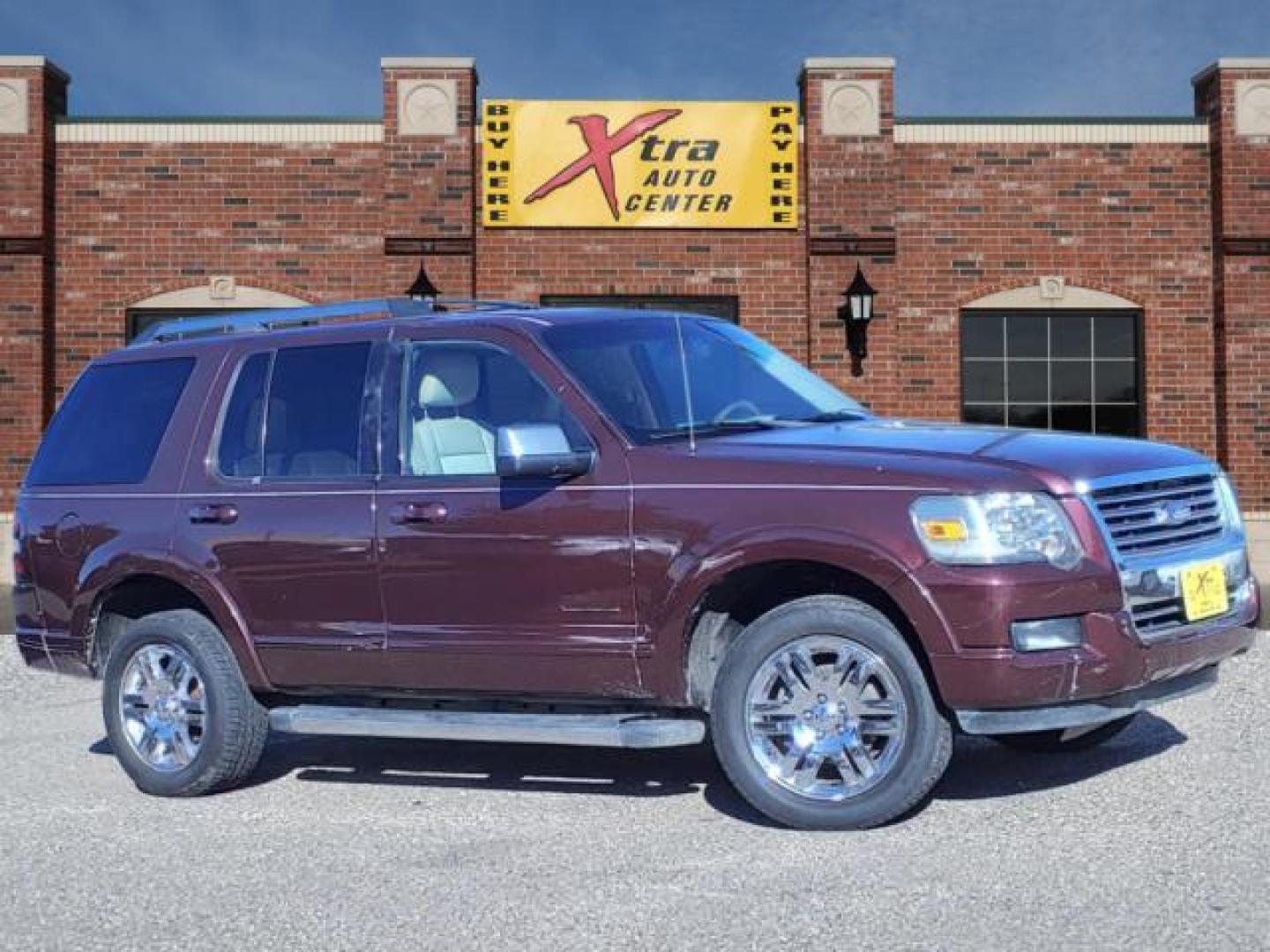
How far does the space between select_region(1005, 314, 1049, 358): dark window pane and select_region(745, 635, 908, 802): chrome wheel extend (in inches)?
578

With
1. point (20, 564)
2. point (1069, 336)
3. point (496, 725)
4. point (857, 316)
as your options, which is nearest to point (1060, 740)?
point (496, 725)

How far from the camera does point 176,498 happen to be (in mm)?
6480

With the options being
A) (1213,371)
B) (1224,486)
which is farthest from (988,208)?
(1224,486)

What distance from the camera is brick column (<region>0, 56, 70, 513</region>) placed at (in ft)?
61.3

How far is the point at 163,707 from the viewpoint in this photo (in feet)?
21.1

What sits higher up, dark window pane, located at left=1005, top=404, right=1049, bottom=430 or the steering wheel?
dark window pane, located at left=1005, top=404, right=1049, bottom=430

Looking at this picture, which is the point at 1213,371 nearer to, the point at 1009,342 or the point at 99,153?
the point at 1009,342

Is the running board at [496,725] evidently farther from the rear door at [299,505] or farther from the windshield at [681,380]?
the windshield at [681,380]

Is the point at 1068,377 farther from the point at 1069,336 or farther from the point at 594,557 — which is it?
the point at 594,557

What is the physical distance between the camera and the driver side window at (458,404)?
6.02 metres

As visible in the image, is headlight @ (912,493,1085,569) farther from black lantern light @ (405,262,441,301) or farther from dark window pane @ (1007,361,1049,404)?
dark window pane @ (1007,361,1049,404)

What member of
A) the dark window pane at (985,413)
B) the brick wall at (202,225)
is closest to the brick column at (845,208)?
the dark window pane at (985,413)

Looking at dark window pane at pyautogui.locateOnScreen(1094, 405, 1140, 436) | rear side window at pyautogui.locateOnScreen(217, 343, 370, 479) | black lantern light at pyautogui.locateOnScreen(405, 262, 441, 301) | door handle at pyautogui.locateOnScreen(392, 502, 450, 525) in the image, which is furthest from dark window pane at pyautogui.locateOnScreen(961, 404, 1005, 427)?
door handle at pyautogui.locateOnScreen(392, 502, 450, 525)

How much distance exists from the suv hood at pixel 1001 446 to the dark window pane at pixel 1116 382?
45.3 feet
